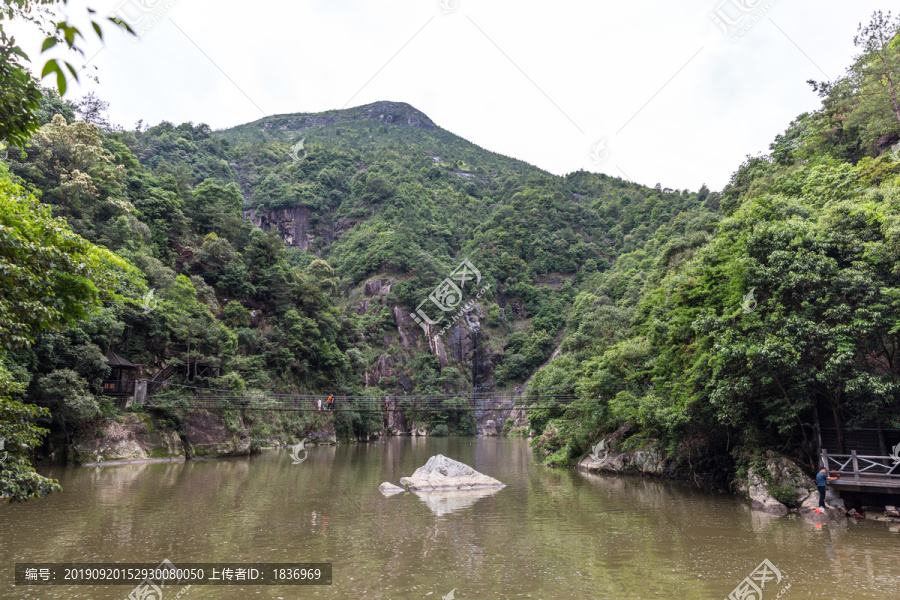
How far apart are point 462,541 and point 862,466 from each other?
9.13 m

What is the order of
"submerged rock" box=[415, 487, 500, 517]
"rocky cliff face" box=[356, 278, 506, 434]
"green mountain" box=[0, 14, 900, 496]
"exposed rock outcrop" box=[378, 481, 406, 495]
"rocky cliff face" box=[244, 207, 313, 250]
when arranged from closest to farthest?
"green mountain" box=[0, 14, 900, 496], "submerged rock" box=[415, 487, 500, 517], "exposed rock outcrop" box=[378, 481, 406, 495], "rocky cliff face" box=[356, 278, 506, 434], "rocky cliff face" box=[244, 207, 313, 250]

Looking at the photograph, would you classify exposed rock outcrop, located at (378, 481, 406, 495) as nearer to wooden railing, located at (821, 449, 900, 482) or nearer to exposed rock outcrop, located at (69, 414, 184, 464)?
wooden railing, located at (821, 449, 900, 482)

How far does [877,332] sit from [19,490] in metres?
12.3

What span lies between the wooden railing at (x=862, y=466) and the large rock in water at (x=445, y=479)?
26.2ft

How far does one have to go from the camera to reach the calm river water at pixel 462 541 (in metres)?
5.72

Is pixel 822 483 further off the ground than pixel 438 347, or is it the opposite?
pixel 438 347

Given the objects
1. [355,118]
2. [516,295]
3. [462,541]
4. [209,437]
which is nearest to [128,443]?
[209,437]

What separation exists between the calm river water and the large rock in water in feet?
3.68

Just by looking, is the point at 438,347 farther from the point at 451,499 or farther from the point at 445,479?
the point at 451,499

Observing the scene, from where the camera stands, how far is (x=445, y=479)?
558 inches

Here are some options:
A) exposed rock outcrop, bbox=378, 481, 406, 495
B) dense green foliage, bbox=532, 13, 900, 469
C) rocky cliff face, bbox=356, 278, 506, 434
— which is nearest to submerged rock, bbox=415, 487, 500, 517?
exposed rock outcrop, bbox=378, 481, 406, 495

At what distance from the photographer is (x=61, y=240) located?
13.7ft

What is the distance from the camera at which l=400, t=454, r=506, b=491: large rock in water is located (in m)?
13.8

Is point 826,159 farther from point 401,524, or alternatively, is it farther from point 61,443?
point 61,443
